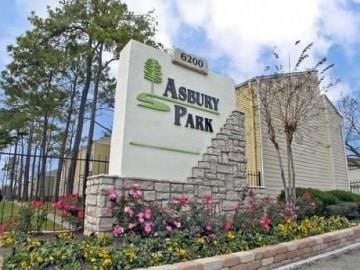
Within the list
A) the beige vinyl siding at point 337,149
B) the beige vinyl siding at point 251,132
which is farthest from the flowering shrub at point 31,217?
the beige vinyl siding at point 337,149

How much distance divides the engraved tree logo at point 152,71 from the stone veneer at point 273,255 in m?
3.22

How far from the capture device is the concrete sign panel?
19.2ft

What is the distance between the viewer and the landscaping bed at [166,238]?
374cm

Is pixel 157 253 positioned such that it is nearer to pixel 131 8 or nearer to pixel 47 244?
pixel 47 244

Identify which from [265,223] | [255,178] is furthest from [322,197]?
[265,223]

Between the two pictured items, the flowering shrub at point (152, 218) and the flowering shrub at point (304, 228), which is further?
the flowering shrub at point (304, 228)

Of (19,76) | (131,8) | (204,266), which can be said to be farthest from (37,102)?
(204,266)

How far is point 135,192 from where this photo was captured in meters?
5.45

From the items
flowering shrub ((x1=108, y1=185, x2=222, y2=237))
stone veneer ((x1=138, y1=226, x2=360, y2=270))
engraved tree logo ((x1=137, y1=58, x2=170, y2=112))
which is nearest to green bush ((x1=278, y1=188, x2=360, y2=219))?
stone veneer ((x1=138, y1=226, x2=360, y2=270))

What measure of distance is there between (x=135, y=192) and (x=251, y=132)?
7.64 metres

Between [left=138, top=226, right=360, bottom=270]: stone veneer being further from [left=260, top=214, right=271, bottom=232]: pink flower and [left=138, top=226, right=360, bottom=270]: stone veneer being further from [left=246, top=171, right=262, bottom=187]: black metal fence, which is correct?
[left=246, top=171, right=262, bottom=187]: black metal fence

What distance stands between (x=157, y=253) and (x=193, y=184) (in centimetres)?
254

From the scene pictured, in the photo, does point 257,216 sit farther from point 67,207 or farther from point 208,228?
point 67,207

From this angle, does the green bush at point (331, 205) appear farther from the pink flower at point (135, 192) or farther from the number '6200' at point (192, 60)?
the pink flower at point (135, 192)
